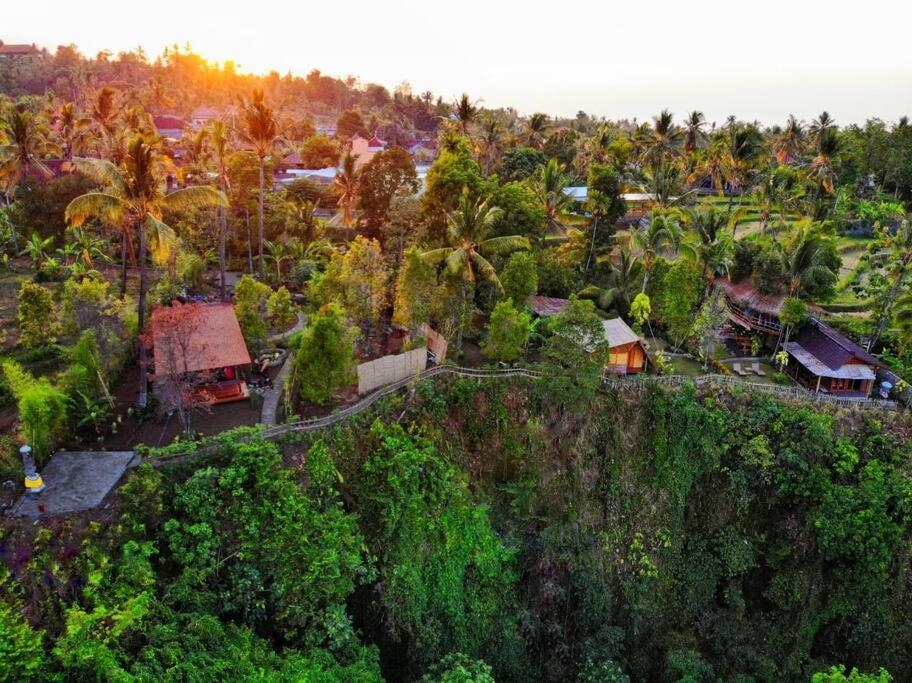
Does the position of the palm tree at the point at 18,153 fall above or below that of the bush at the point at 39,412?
above

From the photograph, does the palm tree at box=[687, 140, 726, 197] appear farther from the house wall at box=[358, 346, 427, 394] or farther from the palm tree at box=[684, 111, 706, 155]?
the house wall at box=[358, 346, 427, 394]

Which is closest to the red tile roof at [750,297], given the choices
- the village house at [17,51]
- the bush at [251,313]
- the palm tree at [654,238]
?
the palm tree at [654,238]

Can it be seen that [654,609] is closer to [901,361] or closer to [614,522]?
[614,522]

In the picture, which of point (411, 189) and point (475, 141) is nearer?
point (411, 189)

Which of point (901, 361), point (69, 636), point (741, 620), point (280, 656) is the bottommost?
point (741, 620)

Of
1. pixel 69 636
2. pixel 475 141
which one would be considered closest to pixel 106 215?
pixel 69 636

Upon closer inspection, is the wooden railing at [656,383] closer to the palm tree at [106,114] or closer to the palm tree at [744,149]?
the palm tree at [744,149]
